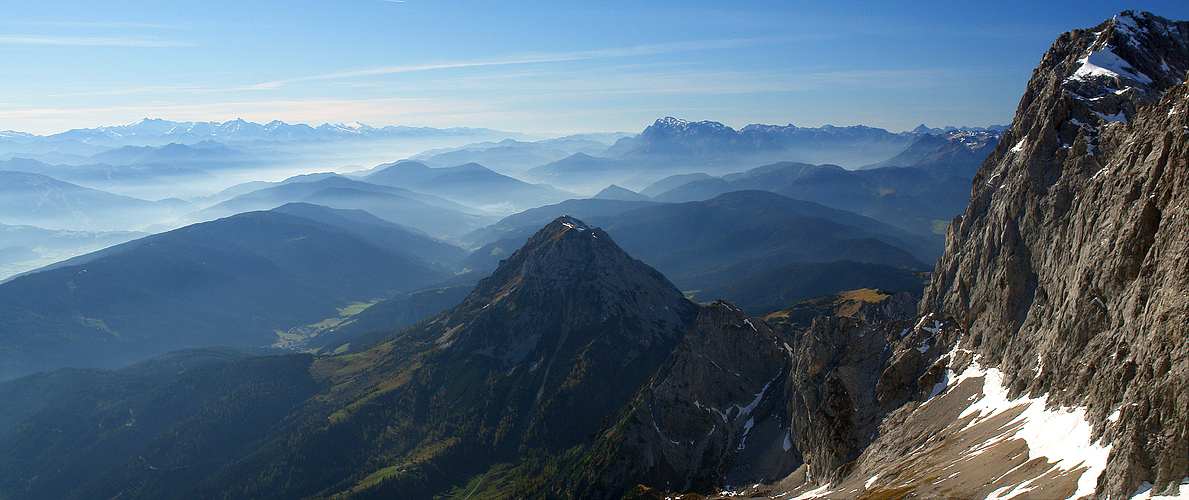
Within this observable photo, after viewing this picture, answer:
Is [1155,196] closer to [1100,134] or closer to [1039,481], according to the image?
[1100,134]

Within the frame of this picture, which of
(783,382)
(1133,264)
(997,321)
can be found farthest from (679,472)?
(1133,264)

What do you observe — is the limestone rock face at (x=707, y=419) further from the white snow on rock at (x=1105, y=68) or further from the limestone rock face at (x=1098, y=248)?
the white snow on rock at (x=1105, y=68)

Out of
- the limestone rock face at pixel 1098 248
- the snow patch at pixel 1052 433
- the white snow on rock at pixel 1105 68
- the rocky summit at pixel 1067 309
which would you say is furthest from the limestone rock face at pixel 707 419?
the white snow on rock at pixel 1105 68

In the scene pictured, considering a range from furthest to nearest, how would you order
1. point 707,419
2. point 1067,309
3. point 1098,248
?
point 707,419
point 1067,309
point 1098,248

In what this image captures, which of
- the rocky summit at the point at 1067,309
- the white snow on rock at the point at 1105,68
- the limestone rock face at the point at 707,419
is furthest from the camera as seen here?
the limestone rock face at the point at 707,419

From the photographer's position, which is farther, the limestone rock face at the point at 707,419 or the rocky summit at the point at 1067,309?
the limestone rock face at the point at 707,419

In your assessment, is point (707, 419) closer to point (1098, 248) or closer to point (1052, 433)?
point (1052, 433)

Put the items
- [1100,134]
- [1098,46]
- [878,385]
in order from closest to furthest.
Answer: [1100,134] → [1098,46] → [878,385]

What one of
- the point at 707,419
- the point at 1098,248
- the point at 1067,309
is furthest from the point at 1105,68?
the point at 707,419
